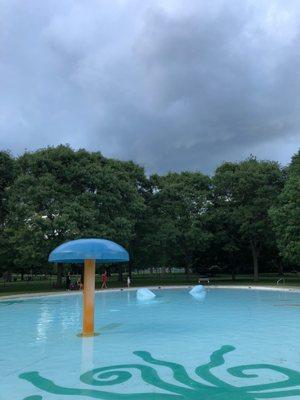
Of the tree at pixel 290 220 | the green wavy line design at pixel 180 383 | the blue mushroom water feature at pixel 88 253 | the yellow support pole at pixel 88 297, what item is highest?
the tree at pixel 290 220

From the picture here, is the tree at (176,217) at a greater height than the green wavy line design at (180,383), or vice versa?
the tree at (176,217)

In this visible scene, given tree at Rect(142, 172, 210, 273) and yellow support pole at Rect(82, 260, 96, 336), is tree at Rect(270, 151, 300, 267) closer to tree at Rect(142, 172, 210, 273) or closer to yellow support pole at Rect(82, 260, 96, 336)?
tree at Rect(142, 172, 210, 273)

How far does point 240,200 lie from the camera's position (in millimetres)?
53156

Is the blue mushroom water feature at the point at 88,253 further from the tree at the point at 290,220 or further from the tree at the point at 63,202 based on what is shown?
the tree at the point at 290,220

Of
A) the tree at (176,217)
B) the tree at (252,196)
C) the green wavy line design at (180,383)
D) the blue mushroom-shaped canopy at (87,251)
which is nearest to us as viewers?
the green wavy line design at (180,383)

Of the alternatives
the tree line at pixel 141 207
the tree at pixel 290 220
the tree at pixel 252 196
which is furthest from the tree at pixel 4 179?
the tree at pixel 252 196

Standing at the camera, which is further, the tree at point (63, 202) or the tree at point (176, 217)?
the tree at point (176, 217)

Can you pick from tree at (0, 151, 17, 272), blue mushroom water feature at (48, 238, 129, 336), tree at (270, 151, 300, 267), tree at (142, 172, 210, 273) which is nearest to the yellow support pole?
blue mushroom water feature at (48, 238, 129, 336)

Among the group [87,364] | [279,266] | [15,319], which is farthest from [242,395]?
[279,266]

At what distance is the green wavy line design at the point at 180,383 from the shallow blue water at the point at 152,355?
2 centimetres

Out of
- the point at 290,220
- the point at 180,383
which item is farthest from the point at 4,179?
the point at 180,383

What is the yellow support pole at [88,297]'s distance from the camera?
13531 mm

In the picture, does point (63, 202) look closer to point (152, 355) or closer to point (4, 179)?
point (4, 179)

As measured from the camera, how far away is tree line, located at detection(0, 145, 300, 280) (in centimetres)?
3853
